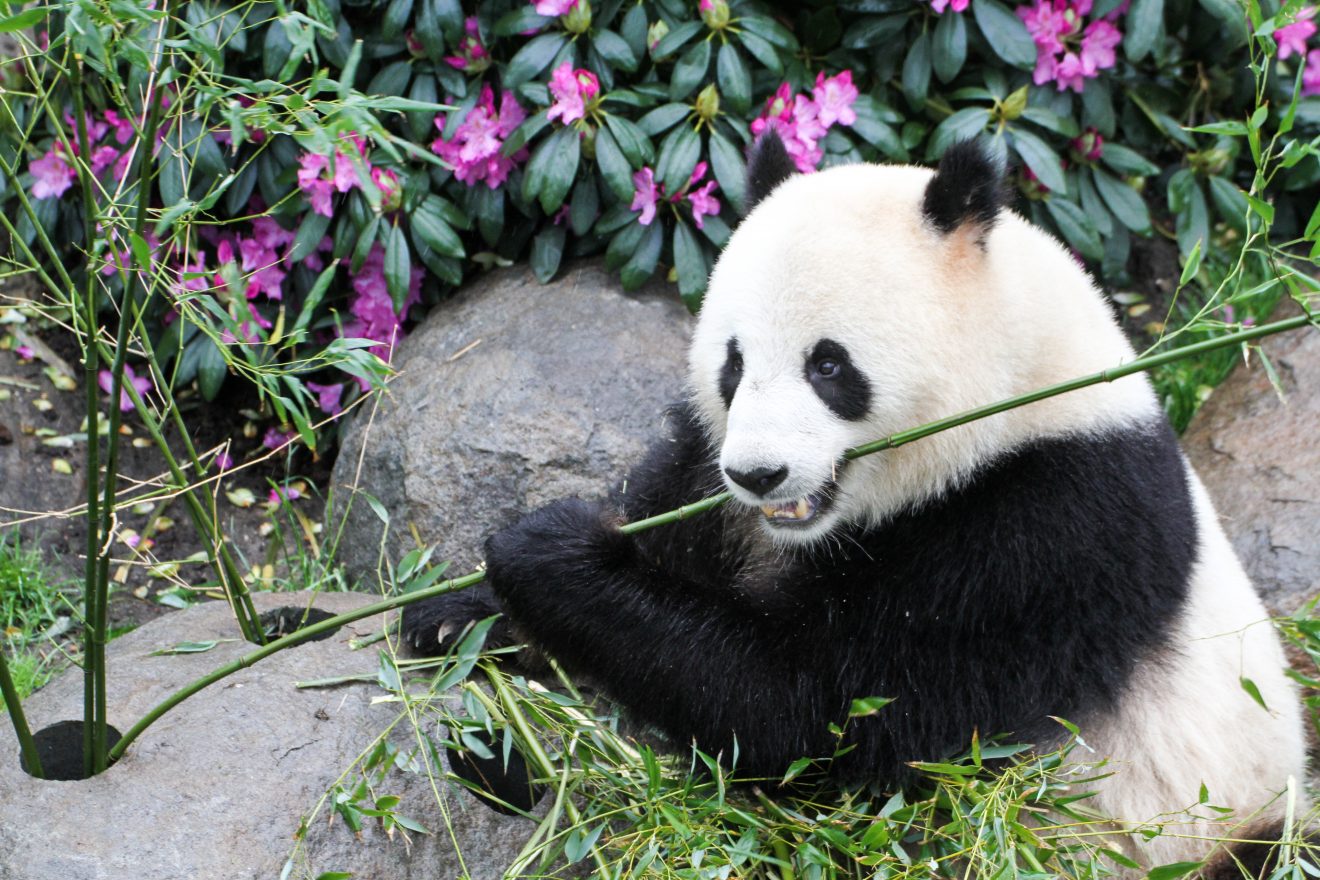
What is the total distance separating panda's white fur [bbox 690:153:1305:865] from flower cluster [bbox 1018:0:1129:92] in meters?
2.15

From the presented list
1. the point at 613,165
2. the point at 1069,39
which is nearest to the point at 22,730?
the point at 613,165

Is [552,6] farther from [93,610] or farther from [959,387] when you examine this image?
[93,610]

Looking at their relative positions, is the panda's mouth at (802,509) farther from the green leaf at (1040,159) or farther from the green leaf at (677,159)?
the green leaf at (1040,159)

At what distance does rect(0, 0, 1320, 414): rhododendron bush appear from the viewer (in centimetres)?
455

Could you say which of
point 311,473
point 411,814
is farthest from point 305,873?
point 311,473

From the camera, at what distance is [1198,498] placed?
311 centimetres

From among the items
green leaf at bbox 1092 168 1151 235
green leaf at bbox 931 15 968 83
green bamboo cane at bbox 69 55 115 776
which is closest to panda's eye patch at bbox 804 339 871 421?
green bamboo cane at bbox 69 55 115 776

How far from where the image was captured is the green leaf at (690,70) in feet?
14.9

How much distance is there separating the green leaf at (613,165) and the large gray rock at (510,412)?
47 cm

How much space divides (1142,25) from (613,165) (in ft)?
6.52

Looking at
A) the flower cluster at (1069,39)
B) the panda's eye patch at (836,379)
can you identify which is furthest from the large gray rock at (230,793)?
the flower cluster at (1069,39)

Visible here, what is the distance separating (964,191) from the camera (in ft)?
8.66

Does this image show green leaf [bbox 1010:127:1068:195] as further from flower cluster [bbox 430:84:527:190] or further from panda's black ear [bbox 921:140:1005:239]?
panda's black ear [bbox 921:140:1005:239]

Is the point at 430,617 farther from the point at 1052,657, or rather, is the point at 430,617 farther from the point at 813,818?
the point at 1052,657
